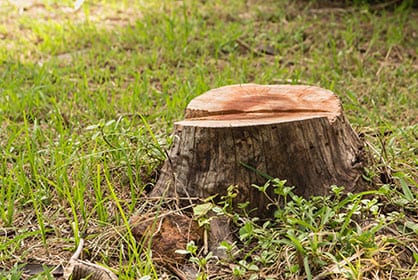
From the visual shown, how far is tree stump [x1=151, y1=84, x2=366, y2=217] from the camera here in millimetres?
2490

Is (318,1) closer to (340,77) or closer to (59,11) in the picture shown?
(340,77)

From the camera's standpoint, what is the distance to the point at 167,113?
12.8 feet

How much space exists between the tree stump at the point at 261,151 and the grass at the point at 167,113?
0.10 meters

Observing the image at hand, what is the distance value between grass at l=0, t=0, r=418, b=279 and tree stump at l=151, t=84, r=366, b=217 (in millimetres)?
99

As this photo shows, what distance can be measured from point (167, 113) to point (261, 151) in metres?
1.50

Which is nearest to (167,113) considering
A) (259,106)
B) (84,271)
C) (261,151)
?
(259,106)

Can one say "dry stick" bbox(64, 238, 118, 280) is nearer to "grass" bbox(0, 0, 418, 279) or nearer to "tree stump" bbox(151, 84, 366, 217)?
"grass" bbox(0, 0, 418, 279)

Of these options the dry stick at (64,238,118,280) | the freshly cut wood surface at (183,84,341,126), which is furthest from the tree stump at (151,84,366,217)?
the dry stick at (64,238,118,280)

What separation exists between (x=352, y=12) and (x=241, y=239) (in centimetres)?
413

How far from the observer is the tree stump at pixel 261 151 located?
2.49m

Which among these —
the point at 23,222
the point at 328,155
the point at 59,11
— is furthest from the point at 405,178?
the point at 59,11

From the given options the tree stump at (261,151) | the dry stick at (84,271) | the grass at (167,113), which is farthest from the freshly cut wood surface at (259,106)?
the dry stick at (84,271)

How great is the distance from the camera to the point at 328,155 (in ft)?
8.46

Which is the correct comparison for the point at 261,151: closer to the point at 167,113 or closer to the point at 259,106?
the point at 259,106
